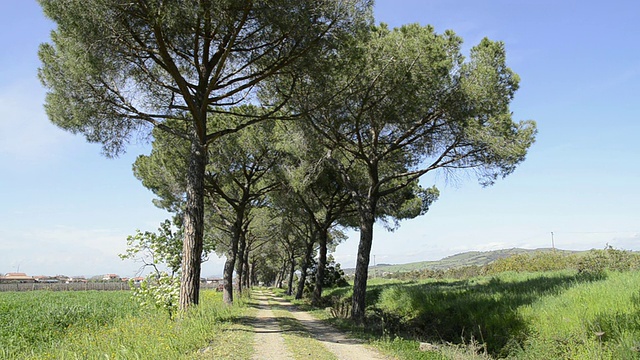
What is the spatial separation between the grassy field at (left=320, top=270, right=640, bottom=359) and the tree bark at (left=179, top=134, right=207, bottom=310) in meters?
4.47

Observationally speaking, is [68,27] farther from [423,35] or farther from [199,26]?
[423,35]

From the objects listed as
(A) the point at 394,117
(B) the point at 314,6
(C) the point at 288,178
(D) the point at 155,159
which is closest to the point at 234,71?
(B) the point at 314,6

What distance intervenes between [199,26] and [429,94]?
7015 mm

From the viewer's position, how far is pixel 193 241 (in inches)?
396

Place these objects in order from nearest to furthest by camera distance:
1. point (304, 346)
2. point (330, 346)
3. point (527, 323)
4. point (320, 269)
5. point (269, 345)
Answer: point (269, 345) → point (304, 346) → point (330, 346) → point (527, 323) → point (320, 269)

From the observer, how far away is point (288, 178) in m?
18.4

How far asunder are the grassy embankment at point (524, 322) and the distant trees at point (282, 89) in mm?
3043

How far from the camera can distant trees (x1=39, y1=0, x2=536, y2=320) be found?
943 cm

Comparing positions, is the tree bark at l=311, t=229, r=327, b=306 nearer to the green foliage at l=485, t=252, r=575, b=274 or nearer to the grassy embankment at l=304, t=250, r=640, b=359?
the grassy embankment at l=304, t=250, r=640, b=359

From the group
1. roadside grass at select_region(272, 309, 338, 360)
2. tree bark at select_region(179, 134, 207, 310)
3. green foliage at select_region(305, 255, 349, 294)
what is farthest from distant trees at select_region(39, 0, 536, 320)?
green foliage at select_region(305, 255, 349, 294)

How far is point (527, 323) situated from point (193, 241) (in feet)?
28.5

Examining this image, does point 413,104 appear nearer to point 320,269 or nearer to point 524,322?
point 524,322

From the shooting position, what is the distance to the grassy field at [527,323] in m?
8.09

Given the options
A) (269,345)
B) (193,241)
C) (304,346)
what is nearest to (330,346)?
(304,346)
